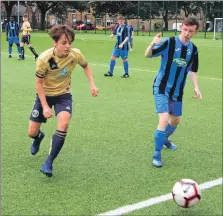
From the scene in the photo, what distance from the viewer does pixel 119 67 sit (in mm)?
16438

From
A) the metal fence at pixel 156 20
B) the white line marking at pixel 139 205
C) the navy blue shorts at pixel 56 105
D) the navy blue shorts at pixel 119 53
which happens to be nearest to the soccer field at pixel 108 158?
the white line marking at pixel 139 205

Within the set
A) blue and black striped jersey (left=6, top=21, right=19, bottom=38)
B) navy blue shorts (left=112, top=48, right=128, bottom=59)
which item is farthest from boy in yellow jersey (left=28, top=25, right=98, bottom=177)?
blue and black striped jersey (left=6, top=21, right=19, bottom=38)

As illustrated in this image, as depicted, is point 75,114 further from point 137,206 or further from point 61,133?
point 137,206

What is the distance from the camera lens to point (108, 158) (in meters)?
5.50

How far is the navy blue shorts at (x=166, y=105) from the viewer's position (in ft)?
17.2

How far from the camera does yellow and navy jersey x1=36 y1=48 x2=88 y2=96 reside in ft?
15.6

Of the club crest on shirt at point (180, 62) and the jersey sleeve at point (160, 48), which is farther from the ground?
the jersey sleeve at point (160, 48)

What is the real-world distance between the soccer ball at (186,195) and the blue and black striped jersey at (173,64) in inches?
61.0

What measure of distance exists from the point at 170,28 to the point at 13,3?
22.7 meters

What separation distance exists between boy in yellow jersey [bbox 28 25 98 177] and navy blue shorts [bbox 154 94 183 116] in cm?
80

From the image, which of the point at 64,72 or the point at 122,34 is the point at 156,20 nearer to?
the point at 122,34

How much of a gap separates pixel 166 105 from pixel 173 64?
1.67 ft

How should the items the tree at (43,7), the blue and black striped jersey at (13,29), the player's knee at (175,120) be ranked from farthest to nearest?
the tree at (43,7) < the blue and black striped jersey at (13,29) < the player's knee at (175,120)

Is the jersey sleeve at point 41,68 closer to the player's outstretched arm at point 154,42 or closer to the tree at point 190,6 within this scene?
the player's outstretched arm at point 154,42
